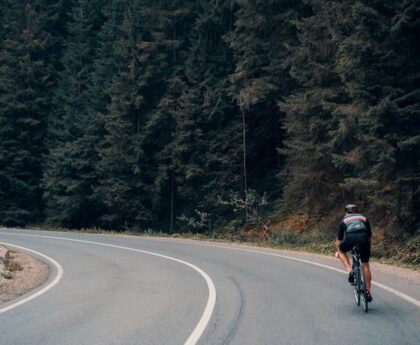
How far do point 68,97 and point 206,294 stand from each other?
107 feet

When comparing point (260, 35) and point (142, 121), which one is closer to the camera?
point (260, 35)

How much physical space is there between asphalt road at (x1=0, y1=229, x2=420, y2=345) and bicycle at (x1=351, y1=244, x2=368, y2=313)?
0.23 m

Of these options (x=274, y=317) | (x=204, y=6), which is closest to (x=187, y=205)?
(x=204, y=6)

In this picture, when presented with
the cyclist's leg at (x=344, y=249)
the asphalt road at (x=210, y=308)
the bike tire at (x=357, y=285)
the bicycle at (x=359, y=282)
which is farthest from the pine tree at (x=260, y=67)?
the bike tire at (x=357, y=285)

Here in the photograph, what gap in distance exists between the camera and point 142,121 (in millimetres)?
33188

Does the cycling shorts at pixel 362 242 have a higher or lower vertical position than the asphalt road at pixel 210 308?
higher

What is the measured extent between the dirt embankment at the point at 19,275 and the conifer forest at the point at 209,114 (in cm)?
1058

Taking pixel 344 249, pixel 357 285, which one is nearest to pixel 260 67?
pixel 344 249

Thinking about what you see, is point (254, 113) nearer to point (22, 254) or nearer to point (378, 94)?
point (378, 94)

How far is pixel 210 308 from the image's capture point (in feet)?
29.0

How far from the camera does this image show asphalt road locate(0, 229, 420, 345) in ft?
22.9

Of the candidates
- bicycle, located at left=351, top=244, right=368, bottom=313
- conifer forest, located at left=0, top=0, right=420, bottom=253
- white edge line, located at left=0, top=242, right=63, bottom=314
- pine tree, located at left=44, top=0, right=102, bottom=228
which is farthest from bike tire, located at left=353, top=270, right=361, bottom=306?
pine tree, located at left=44, top=0, right=102, bottom=228

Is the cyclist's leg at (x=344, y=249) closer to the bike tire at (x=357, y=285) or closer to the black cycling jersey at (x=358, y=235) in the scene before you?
the black cycling jersey at (x=358, y=235)

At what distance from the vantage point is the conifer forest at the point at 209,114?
53.0 ft
